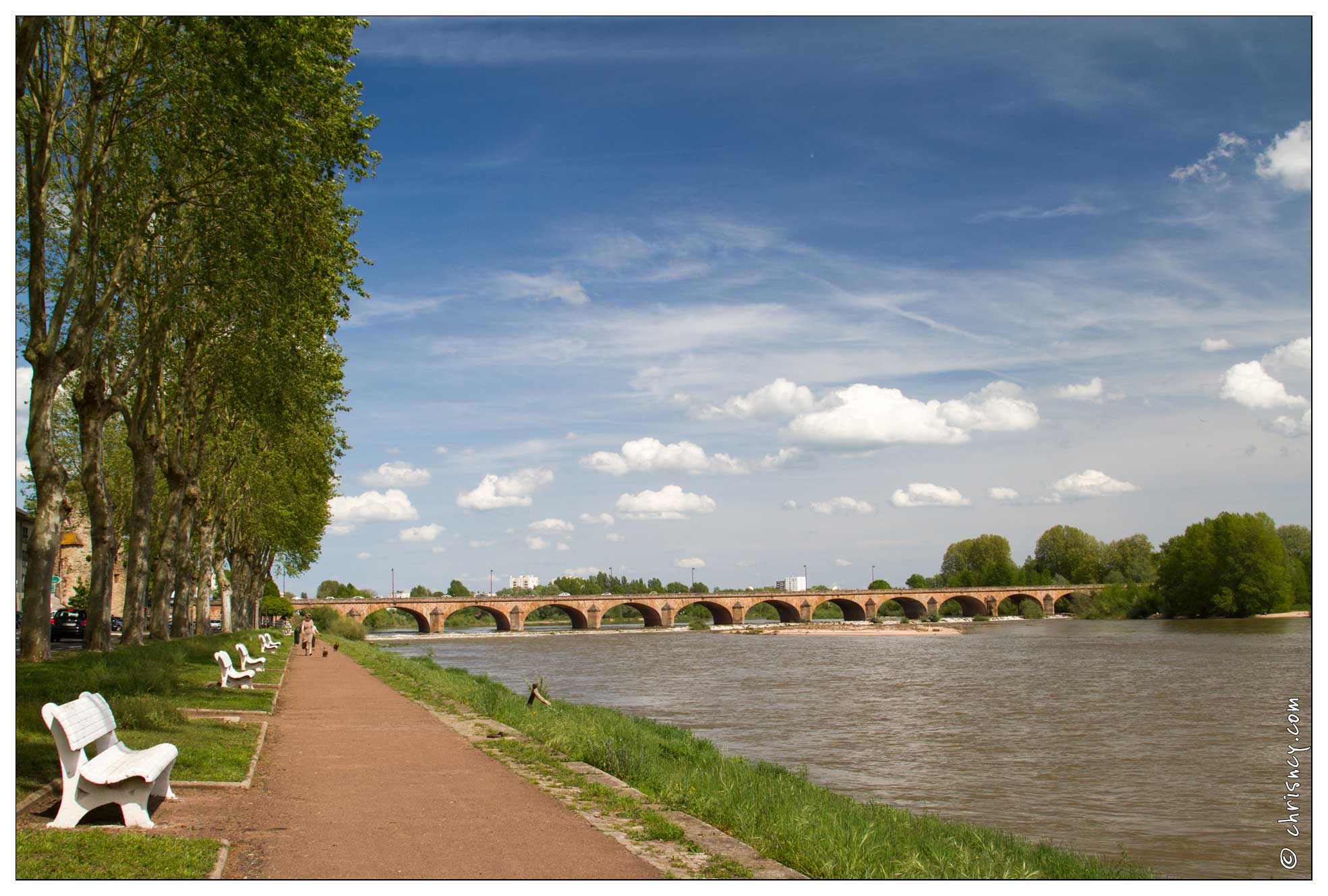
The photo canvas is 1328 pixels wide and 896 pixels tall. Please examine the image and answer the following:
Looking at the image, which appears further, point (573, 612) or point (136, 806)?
point (573, 612)

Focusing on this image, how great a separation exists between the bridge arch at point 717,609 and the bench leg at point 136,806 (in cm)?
10832

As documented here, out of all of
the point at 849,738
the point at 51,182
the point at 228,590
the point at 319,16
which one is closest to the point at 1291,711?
the point at 849,738

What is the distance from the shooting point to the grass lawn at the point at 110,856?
21.2 feet

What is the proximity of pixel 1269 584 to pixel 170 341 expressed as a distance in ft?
229

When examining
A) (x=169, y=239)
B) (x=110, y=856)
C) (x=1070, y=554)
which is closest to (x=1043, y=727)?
(x=110, y=856)

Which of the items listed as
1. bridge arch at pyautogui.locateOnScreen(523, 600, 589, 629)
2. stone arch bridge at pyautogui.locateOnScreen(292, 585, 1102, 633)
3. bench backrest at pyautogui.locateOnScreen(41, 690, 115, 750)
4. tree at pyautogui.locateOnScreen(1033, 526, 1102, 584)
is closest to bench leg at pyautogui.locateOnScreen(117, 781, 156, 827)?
bench backrest at pyautogui.locateOnScreen(41, 690, 115, 750)

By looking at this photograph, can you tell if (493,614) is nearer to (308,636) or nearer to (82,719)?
(308,636)

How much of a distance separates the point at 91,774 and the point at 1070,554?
147m

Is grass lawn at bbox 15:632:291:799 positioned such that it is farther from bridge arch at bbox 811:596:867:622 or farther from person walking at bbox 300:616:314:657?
bridge arch at bbox 811:596:867:622

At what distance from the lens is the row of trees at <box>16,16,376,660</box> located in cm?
1656

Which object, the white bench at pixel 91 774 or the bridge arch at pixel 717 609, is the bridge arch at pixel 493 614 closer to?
the bridge arch at pixel 717 609

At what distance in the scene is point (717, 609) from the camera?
120625 mm

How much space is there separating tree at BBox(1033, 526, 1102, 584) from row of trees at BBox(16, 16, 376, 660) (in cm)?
12575

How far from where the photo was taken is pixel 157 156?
20781mm
